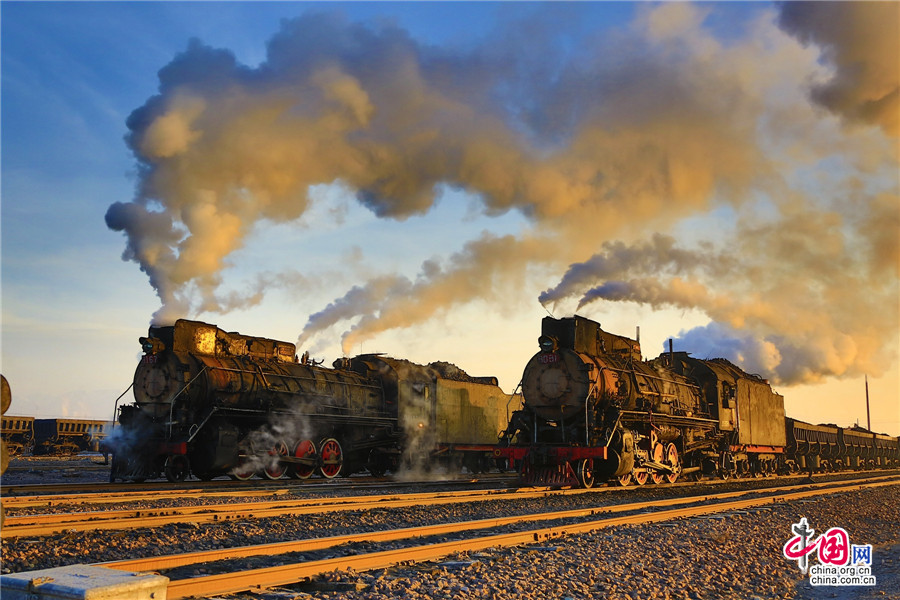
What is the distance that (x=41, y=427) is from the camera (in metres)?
36.3

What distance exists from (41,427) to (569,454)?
101ft

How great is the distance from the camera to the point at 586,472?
16656 millimetres

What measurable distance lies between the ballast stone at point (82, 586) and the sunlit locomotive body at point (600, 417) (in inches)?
499

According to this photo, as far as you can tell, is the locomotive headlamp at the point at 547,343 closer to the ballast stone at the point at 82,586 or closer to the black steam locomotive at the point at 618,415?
the black steam locomotive at the point at 618,415

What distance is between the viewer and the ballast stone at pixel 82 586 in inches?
160

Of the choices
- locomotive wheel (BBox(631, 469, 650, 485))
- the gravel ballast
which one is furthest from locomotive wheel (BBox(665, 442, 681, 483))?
the gravel ballast

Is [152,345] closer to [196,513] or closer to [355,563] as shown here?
[196,513]

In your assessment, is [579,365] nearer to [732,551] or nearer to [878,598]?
[732,551]

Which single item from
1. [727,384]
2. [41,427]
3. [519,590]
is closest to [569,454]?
[727,384]

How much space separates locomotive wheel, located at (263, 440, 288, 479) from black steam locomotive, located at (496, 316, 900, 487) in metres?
5.65

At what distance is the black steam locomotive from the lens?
655 inches

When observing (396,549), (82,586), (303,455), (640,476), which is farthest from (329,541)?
(303,455)

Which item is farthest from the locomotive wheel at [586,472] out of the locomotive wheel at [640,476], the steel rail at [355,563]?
the steel rail at [355,563]
